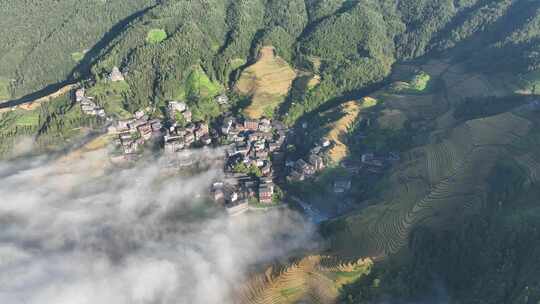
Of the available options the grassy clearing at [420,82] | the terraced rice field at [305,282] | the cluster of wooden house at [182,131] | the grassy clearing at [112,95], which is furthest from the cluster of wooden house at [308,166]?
the grassy clearing at [112,95]

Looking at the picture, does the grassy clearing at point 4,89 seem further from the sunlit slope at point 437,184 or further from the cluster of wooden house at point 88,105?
the sunlit slope at point 437,184

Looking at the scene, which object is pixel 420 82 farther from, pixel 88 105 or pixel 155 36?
pixel 88 105

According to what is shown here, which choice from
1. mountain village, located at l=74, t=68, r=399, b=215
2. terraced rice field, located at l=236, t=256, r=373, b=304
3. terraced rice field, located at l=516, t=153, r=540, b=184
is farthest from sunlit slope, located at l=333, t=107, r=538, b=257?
mountain village, located at l=74, t=68, r=399, b=215

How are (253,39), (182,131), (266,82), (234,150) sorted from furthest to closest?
(253,39)
(266,82)
(182,131)
(234,150)

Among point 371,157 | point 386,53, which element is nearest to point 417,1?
point 386,53

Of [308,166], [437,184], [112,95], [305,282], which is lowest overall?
[305,282]

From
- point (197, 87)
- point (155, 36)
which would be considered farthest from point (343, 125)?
point (155, 36)
